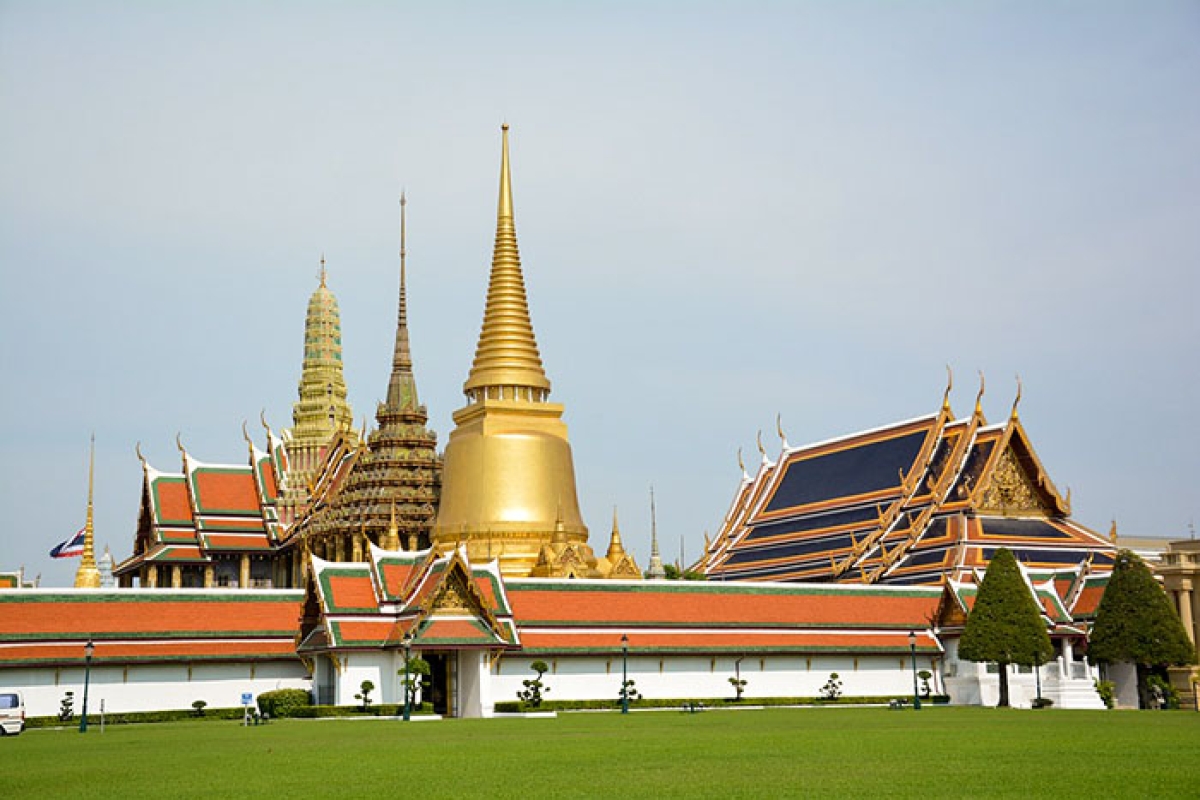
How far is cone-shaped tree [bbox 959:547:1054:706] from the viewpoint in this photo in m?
40.8

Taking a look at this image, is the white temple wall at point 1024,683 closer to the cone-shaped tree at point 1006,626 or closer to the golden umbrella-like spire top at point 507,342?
the cone-shaped tree at point 1006,626

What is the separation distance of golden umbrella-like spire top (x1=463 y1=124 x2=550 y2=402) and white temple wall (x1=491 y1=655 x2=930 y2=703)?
62.4ft

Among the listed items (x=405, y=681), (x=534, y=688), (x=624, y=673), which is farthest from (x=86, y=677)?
(x=624, y=673)

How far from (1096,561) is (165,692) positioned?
32.1 meters

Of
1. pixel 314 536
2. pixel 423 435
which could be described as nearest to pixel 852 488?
pixel 423 435

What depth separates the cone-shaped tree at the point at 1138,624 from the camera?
137ft

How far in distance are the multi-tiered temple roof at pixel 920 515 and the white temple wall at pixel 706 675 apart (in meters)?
4.47

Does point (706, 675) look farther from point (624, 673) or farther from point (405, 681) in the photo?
point (405, 681)

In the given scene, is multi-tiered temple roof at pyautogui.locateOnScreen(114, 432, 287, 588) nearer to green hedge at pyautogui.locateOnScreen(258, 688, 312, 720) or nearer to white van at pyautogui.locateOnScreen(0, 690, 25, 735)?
green hedge at pyautogui.locateOnScreen(258, 688, 312, 720)

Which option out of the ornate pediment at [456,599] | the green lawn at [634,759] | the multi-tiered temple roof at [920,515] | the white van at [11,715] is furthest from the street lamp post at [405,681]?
the multi-tiered temple roof at [920,515]

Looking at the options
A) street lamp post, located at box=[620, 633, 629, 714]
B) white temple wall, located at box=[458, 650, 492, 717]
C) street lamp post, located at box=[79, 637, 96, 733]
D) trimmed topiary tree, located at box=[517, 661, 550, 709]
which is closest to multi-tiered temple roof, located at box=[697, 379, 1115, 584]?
street lamp post, located at box=[620, 633, 629, 714]

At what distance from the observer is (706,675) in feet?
143

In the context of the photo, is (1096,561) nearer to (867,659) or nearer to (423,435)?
(867,659)

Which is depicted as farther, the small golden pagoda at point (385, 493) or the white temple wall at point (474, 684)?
the small golden pagoda at point (385, 493)
